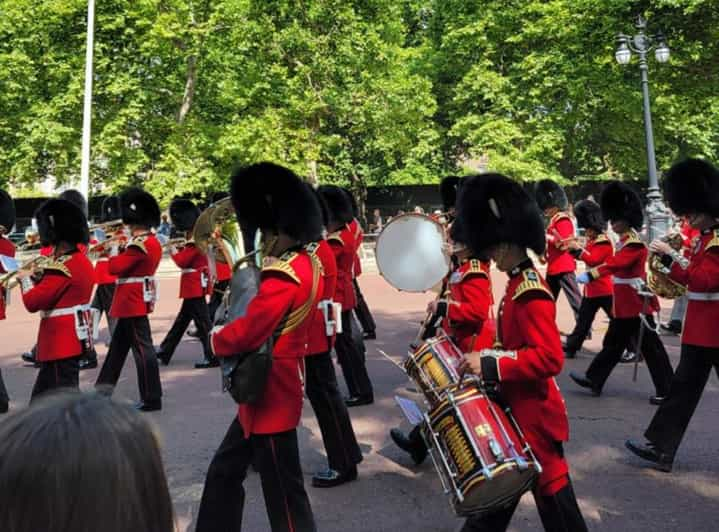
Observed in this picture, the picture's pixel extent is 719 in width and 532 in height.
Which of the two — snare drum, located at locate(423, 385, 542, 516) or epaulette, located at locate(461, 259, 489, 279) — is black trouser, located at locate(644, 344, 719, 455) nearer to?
epaulette, located at locate(461, 259, 489, 279)

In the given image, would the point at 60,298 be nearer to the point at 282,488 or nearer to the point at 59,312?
the point at 59,312

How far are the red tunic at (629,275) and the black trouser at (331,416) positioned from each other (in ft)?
9.63

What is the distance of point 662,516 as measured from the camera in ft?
12.1

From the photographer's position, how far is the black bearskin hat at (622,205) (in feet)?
20.7

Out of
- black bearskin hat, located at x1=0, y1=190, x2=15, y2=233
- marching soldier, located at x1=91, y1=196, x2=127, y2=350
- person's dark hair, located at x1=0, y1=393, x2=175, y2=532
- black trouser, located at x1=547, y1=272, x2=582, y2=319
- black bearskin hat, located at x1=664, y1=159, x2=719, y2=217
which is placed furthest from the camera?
black trouser, located at x1=547, y1=272, x2=582, y2=319

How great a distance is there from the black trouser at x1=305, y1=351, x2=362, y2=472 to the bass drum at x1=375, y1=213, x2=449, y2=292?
1004 millimetres

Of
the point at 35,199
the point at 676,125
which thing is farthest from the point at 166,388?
the point at 35,199

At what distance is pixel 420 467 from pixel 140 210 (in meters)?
3.69

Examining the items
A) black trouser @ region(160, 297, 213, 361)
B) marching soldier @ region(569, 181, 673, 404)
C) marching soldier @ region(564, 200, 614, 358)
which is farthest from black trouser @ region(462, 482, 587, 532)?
black trouser @ region(160, 297, 213, 361)

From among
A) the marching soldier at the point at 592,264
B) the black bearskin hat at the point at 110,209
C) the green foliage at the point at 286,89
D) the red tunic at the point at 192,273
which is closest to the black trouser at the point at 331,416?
the marching soldier at the point at 592,264

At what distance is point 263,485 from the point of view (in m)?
3.05

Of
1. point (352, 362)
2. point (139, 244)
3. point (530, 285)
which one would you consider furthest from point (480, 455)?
point (139, 244)

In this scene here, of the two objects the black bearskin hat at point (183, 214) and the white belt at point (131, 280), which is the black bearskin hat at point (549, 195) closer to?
the black bearskin hat at point (183, 214)

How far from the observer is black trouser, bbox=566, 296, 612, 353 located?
7133 millimetres
